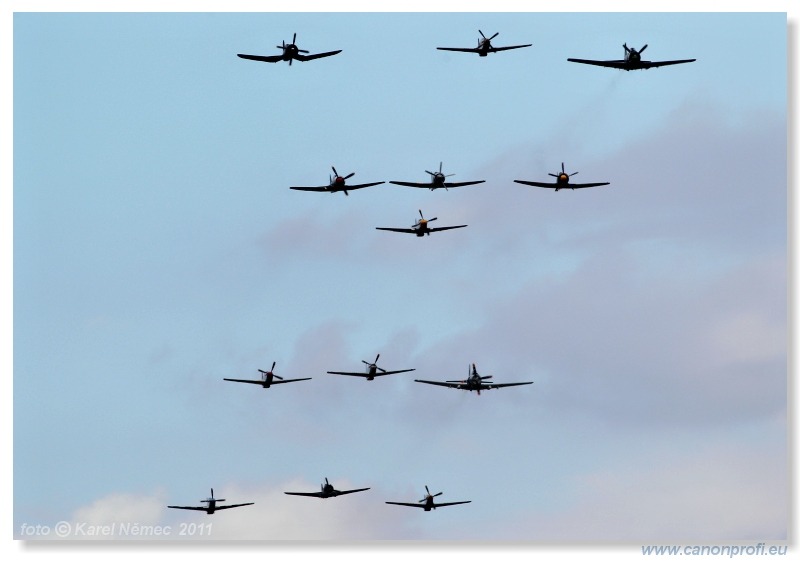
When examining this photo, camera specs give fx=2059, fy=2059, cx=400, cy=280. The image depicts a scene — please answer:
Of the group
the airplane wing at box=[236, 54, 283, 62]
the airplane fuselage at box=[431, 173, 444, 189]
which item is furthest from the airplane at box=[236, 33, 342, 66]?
the airplane fuselage at box=[431, 173, 444, 189]

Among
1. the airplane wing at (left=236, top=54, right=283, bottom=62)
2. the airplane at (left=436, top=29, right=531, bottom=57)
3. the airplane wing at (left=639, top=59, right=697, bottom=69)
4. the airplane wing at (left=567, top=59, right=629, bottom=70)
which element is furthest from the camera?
the airplane at (left=436, top=29, right=531, bottom=57)

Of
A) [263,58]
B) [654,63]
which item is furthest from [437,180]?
[654,63]

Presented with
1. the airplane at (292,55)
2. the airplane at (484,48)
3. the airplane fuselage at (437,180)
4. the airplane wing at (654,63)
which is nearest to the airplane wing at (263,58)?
the airplane at (292,55)

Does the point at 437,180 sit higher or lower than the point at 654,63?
lower

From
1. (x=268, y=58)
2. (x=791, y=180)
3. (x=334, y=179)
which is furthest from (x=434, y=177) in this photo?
(x=791, y=180)

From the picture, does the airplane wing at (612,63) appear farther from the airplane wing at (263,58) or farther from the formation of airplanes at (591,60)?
the airplane wing at (263,58)

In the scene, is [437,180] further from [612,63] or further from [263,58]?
[612,63]

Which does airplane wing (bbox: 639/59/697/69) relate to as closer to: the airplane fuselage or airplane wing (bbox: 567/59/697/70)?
airplane wing (bbox: 567/59/697/70)

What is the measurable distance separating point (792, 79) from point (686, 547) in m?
42.1

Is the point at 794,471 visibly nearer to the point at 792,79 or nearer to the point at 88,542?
the point at 792,79

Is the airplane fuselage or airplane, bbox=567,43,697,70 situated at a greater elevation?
airplane, bbox=567,43,697,70

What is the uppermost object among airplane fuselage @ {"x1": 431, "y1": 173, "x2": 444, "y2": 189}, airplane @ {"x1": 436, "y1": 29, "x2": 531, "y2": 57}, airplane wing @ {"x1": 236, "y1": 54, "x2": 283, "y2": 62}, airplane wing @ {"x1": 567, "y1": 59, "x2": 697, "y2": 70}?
airplane @ {"x1": 436, "y1": 29, "x2": 531, "y2": 57}

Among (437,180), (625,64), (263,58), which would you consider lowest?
(437,180)

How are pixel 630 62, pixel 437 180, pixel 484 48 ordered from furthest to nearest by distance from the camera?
pixel 437 180 < pixel 484 48 < pixel 630 62
